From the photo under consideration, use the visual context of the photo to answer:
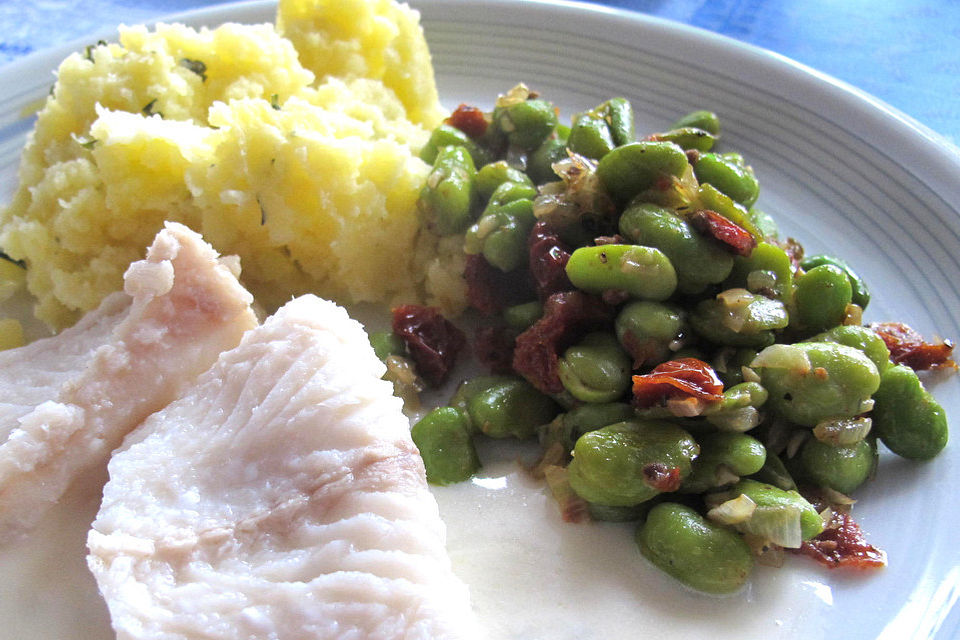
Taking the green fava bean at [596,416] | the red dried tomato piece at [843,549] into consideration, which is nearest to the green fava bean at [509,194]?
the green fava bean at [596,416]

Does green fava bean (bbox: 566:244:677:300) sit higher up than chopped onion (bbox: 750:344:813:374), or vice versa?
green fava bean (bbox: 566:244:677:300)

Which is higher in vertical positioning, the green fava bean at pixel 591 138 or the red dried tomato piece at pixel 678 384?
the green fava bean at pixel 591 138

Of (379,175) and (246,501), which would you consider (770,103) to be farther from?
(246,501)

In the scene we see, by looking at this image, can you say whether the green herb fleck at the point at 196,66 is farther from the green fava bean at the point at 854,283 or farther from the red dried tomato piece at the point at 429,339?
the green fava bean at the point at 854,283

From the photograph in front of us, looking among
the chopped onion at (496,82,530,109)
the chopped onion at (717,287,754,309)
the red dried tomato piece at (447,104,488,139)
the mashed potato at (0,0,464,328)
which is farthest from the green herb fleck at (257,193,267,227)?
the chopped onion at (717,287,754,309)

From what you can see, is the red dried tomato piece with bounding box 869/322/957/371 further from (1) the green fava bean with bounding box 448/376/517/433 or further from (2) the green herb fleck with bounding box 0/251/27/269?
(2) the green herb fleck with bounding box 0/251/27/269

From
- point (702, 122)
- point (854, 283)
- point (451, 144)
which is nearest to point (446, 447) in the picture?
point (451, 144)
